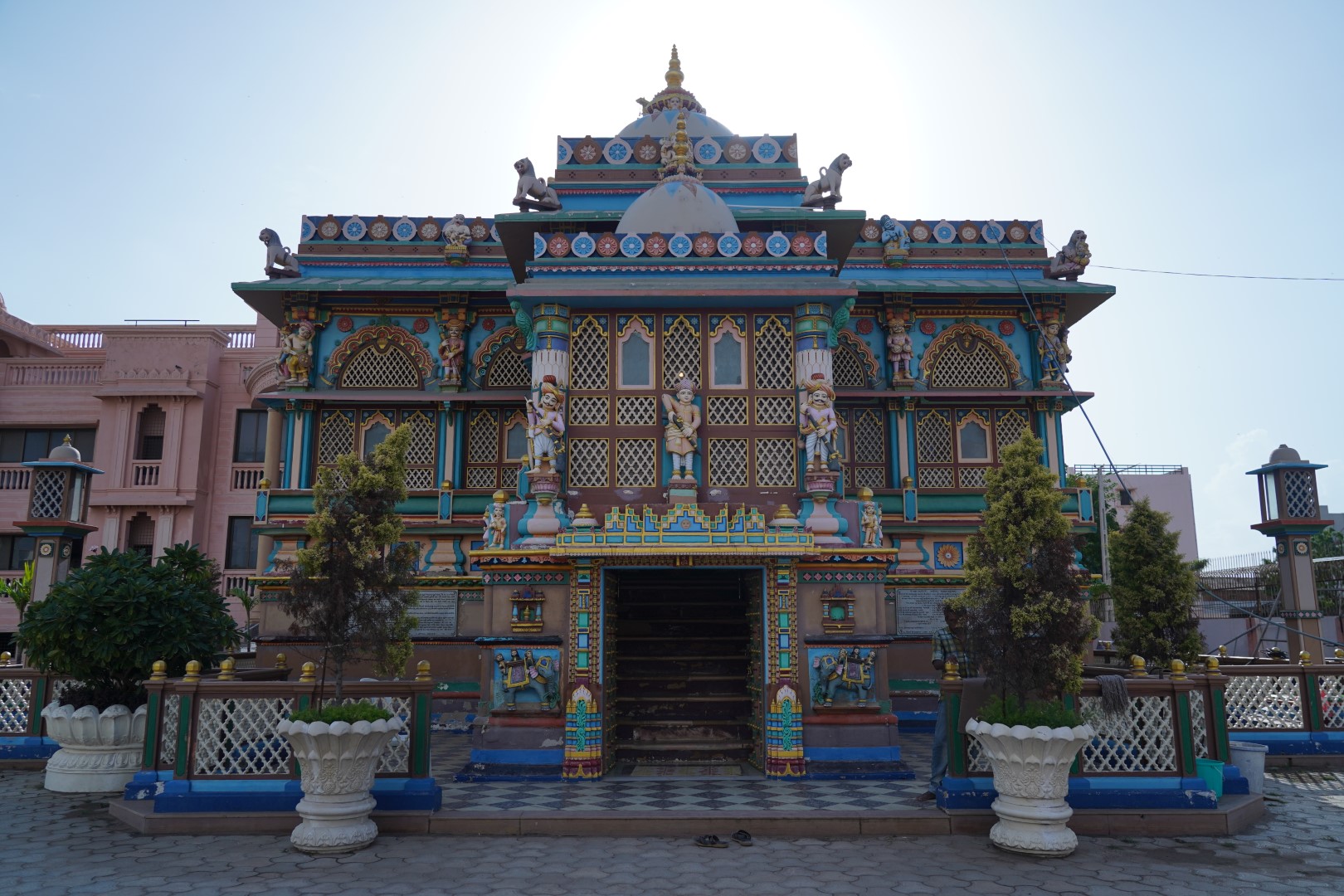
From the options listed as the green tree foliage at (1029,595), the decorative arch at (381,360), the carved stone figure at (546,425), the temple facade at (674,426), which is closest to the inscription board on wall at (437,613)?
the temple facade at (674,426)

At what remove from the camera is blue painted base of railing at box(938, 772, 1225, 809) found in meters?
9.62

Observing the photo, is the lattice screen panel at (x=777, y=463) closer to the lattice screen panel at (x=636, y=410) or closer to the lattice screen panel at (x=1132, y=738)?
the lattice screen panel at (x=636, y=410)

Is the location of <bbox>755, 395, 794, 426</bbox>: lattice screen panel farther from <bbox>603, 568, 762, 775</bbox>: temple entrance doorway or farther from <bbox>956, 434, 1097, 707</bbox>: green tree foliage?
<bbox>956, 434, 1097, 707</bbox>: green tree foliage

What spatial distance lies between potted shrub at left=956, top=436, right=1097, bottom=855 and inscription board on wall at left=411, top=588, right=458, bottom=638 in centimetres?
1050

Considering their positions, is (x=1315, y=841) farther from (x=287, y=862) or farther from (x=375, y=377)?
(x=375, y=377)

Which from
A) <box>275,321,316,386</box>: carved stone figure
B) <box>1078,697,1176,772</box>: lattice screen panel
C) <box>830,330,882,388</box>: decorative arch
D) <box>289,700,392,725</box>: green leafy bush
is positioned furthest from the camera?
<box>830,330,882,388</box>: decorative arch

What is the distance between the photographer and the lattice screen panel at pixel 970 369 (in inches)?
756

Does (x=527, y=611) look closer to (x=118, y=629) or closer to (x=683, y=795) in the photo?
(x=683, y=795)

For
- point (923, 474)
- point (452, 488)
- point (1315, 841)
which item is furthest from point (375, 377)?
point (1315, 841)

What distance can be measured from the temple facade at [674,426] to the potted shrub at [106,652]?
3.89 metres

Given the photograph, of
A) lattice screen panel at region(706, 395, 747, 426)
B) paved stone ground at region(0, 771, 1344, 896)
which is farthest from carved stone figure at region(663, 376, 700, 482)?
paved stone ground at region(0, 771, 1344, 896)

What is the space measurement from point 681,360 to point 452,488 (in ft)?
21.5

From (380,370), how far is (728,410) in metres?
8.67

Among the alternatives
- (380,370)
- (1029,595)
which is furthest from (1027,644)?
(380,370)
